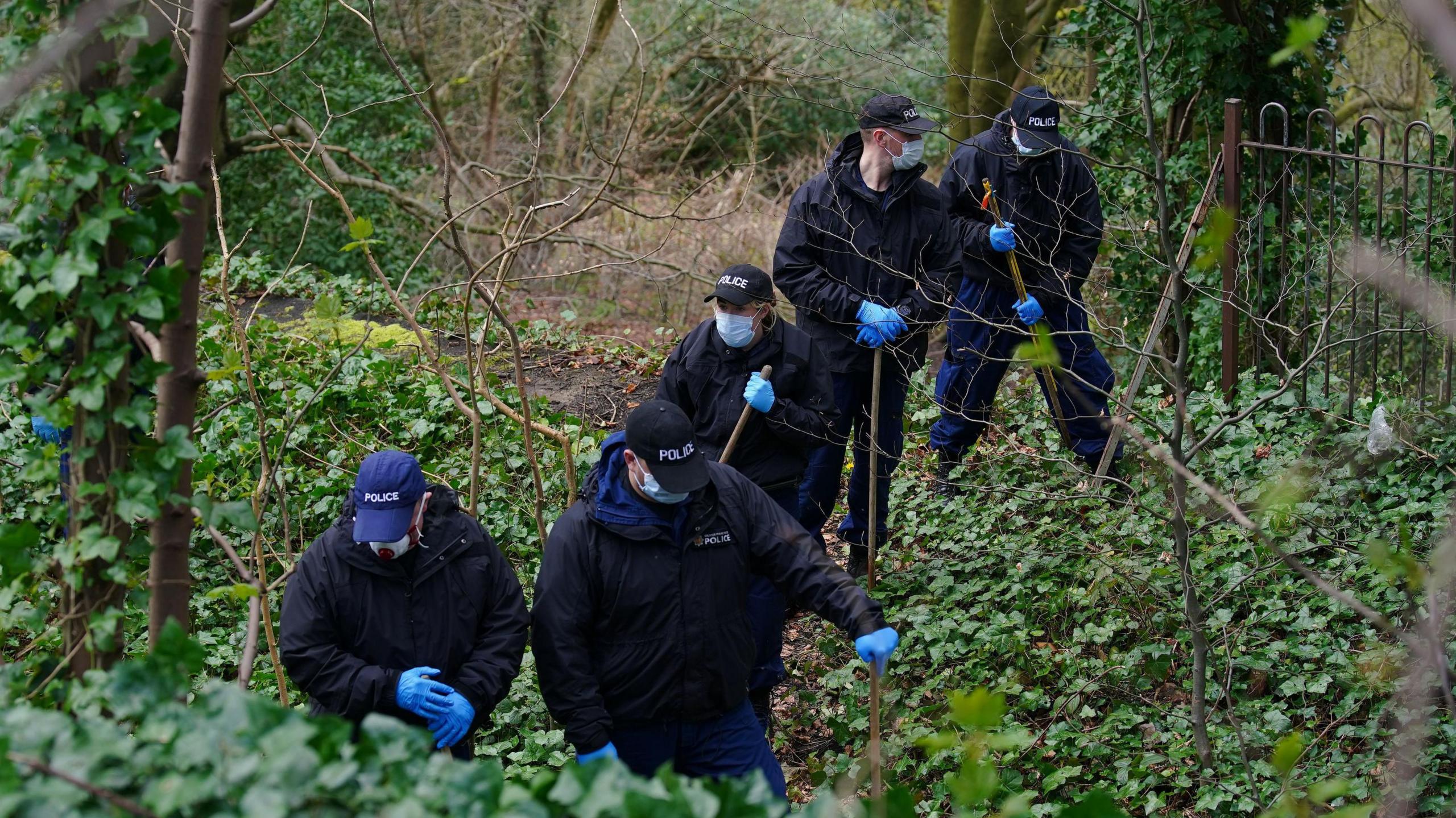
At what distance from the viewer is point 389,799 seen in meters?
2.02

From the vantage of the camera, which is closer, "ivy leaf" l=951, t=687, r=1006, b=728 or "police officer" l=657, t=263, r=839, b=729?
"ivy leaf" l=951, t=687, r=1006, b=728

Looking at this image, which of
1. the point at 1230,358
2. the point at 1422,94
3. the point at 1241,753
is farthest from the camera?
the point at 1422,94

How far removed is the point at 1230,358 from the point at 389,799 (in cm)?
627

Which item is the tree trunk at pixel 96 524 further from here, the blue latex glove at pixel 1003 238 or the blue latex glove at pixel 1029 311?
the blue latex glove at pixel 1029 311

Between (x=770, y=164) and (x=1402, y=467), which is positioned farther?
(x=770, y=164)

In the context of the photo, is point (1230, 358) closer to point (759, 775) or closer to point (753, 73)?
point (759, 775)

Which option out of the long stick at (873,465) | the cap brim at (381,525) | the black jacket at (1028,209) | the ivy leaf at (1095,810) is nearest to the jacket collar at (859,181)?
the black jacket at (1028,209)

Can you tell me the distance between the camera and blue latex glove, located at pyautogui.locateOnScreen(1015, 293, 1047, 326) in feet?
20.9

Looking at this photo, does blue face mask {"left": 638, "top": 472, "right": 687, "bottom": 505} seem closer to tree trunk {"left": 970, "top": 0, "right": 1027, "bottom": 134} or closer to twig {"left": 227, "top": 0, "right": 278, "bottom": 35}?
twig {"left": 227, "top": 0, "right": 278, "bottom": 35}

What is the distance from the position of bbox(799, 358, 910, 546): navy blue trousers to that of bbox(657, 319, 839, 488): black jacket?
0.54 metres

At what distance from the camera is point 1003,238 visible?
6266 mm

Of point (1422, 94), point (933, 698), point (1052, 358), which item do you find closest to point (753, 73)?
point (1422, 94)

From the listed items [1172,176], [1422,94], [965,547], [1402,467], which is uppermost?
[1422,94]

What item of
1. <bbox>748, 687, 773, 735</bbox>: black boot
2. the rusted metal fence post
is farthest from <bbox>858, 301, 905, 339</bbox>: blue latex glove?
the rusted metal fence post
